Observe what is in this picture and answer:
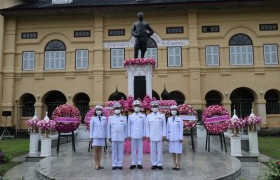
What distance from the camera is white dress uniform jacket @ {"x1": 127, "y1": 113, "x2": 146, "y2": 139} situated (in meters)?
8.09

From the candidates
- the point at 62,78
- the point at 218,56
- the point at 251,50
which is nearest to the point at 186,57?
the point at 218,56

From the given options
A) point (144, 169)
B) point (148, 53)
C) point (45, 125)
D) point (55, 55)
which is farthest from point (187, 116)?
point (55, 55)

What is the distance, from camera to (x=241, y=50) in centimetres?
2522

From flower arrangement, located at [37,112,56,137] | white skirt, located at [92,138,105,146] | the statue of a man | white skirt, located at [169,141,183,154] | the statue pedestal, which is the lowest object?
white skirt, located at [169,141,183,154]

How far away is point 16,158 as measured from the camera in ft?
39.7

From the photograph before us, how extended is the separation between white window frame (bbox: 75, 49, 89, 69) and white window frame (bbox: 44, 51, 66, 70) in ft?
3.88

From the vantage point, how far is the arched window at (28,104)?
26469 millimetres

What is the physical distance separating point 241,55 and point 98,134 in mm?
19876

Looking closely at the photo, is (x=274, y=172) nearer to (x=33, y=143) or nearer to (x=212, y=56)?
(x=33, y=143)

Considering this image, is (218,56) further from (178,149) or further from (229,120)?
(178,149)

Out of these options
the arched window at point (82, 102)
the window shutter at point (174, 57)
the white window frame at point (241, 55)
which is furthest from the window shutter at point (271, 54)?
the arched window at point (82, 102)

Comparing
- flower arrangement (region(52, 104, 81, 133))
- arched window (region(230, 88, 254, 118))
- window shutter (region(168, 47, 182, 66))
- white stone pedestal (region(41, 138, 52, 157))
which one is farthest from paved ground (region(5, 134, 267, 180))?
arched window (region(230, 88, 254, 118))

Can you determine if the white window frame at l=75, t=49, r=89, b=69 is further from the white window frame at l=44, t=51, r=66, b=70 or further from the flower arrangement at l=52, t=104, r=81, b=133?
the flower arrangement at l=52, t=104, r=81, b=133

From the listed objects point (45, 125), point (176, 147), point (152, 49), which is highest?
point (152, 49)
